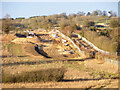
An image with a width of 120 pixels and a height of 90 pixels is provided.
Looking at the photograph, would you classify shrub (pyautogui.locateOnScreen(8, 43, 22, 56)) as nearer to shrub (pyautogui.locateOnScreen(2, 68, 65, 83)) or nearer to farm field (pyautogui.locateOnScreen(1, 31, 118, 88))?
farm field (pyautogui.locateOnScreen(1, 31, 118, 88))

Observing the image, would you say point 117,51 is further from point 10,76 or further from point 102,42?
point 10,76

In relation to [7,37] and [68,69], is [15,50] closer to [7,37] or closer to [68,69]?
[7,37]

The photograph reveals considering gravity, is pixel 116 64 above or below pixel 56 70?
below

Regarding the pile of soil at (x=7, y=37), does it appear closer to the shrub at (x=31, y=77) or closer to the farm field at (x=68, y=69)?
the farm field at (x=68, y=69)

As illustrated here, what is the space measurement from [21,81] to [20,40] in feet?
108

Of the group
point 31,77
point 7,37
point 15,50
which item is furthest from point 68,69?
point 7,37

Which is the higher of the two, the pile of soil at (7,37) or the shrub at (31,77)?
the shrub at (31,77)

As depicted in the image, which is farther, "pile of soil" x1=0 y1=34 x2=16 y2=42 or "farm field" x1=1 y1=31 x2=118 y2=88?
"pile of soil" x1=0 y1=34 x2=16 y2=42

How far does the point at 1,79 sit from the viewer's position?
949 cm

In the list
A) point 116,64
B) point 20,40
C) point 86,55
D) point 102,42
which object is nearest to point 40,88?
point 116,64

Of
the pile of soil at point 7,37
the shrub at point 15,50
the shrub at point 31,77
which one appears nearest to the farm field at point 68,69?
the shrub at point 31,77

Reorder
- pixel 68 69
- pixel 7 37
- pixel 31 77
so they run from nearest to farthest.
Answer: pixel 31 77, pixel 68 69, pixel 7 37

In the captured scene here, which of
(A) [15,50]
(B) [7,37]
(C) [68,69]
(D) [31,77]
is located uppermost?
(D) [31,77]

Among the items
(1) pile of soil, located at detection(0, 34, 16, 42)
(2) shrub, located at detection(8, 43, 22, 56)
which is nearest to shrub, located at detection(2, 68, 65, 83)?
(2) shrub, located at detection(8, 43, 22, 56)
